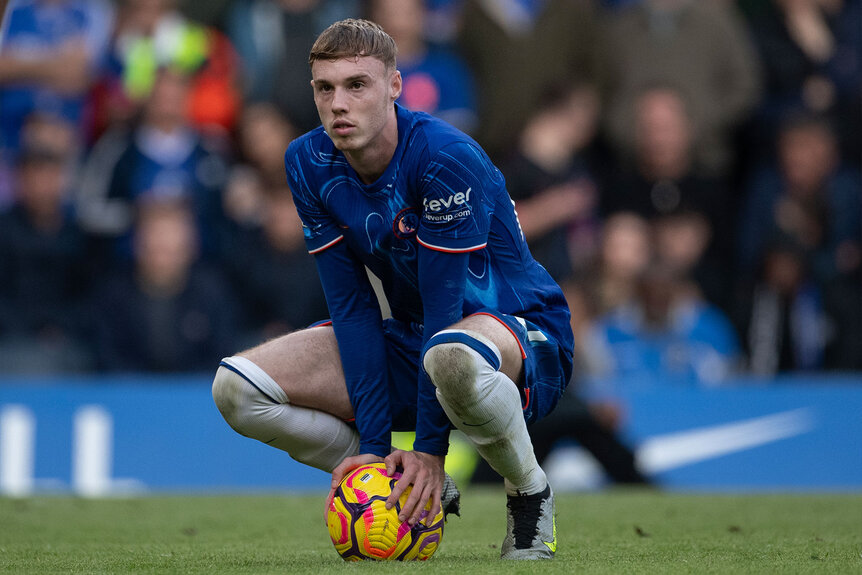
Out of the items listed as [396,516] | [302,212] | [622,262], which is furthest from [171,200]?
[396,516]

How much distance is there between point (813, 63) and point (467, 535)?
7.20 metres

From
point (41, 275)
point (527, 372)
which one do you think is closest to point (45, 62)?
point (41, 275)

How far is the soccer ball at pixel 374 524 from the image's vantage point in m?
4.53

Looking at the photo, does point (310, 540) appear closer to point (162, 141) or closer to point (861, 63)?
point (162, 141)

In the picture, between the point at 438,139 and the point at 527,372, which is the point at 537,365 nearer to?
the point at 527,372

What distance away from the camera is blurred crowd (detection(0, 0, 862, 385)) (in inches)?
404

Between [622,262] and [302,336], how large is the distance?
19.0ft

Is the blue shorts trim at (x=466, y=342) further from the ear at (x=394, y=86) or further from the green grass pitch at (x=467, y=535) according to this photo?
the ear at (x=394, y=86)

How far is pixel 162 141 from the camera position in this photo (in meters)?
10.7

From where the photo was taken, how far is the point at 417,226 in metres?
4.76

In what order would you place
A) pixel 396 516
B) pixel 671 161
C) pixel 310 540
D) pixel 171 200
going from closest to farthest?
pixel 396 516 → pixel 310 540 → pixel 171 200 → pixel 671 161

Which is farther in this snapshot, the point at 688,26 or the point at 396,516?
the point at 688,26

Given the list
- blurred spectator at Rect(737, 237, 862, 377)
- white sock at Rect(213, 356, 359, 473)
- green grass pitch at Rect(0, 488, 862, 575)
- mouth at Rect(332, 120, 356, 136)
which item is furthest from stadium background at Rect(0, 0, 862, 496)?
mouth at Rect(332, 120, 356, 136)

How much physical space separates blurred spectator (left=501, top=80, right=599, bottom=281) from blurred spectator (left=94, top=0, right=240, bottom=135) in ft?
8.56
